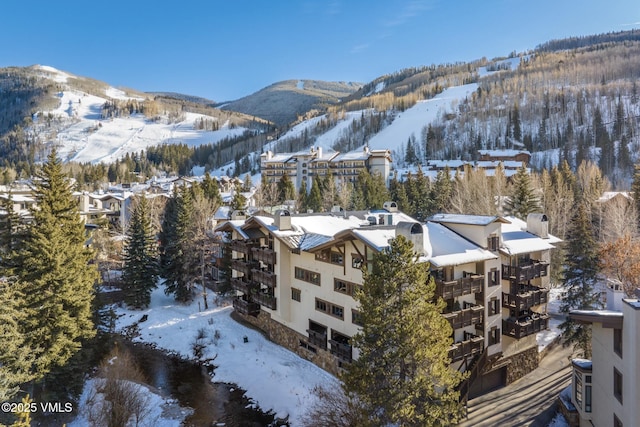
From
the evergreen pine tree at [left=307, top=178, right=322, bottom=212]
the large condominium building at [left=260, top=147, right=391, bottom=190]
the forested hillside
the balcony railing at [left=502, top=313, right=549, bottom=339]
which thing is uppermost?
the forested hillside

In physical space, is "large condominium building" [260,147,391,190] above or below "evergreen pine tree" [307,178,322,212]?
above

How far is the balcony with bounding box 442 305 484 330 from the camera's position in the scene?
68.3ft

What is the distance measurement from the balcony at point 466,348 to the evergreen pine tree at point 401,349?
569 cm

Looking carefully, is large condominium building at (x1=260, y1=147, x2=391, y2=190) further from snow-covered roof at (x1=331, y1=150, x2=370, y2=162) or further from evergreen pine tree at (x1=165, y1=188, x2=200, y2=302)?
evergreen pine tree at (x1=165, y1=188, x2=200, y2=302)

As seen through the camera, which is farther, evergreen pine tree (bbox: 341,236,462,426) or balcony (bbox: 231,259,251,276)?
balcony (bbox: 231,259,251,276)

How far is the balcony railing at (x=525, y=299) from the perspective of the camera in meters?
24.8

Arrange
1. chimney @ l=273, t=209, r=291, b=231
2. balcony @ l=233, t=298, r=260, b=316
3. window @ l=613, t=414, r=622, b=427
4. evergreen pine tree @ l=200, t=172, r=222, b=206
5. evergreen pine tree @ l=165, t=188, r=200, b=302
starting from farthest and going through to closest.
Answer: evergreen pine tree @ l=200, t=172, r=222, b=206 → evergreen pine tree @ l=165, t=188, r=200, b=302 → balcony @ l=233, t=298, r=260, b=316 → chimney @ l=273, t=209, r=291, b=231 → window @ l=613, t=414, r=622, b=427

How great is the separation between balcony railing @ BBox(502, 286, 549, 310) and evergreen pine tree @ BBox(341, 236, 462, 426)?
12070mm

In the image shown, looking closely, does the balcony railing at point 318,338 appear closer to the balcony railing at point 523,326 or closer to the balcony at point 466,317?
the balcony at point 466,317

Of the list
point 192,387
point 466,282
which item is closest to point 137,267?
point 192,387

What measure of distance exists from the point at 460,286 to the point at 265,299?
52.3 ft

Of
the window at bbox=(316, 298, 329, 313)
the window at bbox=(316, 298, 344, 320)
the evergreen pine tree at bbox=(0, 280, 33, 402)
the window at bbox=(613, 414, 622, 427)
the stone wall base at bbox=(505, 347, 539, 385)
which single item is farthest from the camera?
the window at bbox=(316, 298, 329, 313)

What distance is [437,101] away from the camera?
7077 inches

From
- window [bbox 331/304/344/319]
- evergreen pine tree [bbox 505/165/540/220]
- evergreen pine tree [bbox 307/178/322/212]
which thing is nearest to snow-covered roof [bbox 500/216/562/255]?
window [bbox 331/304/344/319]
